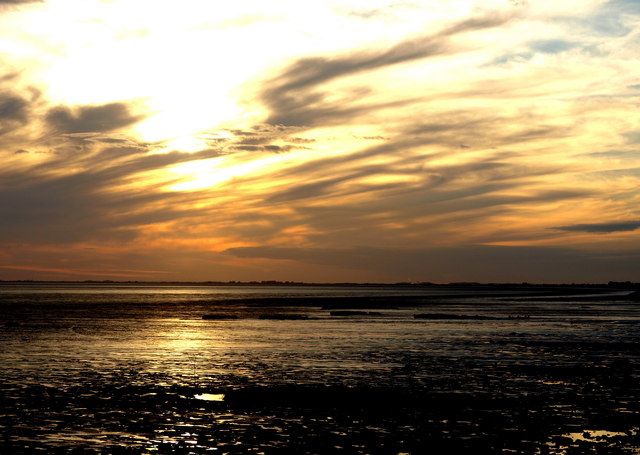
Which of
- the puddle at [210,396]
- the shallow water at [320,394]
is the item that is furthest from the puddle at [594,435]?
the puddle at [210,396]

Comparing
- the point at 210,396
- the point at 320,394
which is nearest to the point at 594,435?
the point at 320,394

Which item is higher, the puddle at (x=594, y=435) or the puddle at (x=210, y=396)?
the puddle at (x=594, y=435)

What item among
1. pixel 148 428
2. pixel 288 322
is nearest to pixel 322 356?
pixel 148 428

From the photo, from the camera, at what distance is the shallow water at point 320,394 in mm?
24578

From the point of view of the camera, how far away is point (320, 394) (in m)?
33.8

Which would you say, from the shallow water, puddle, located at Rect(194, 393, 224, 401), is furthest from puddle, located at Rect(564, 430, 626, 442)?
puddle, located at Rect(194, 393, 224, 401)

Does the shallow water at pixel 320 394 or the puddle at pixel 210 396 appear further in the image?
the puddle at pixel 210 396

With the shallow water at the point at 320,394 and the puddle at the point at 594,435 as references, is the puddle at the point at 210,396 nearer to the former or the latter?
the shallow water at the point at 320,394

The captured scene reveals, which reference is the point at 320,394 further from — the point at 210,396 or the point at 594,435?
the point at 594,435

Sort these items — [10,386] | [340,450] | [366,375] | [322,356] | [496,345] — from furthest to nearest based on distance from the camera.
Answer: [496,345], [322,356], [366,375], [10,386], [340,450]

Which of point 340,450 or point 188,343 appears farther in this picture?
point 188,343

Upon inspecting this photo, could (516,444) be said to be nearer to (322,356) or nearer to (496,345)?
(322,356)

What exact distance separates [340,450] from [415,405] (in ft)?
28.5

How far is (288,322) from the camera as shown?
89.3m
